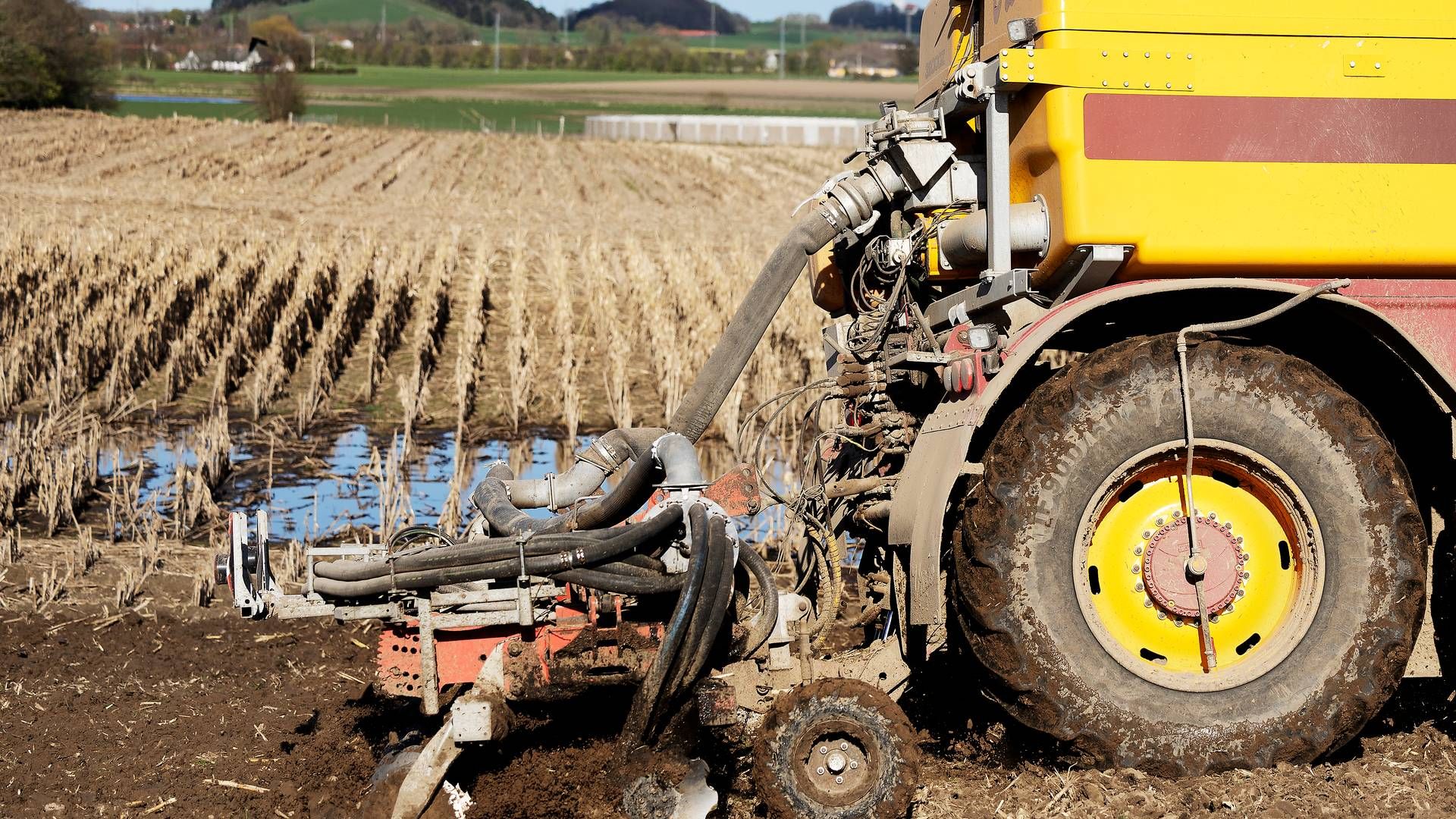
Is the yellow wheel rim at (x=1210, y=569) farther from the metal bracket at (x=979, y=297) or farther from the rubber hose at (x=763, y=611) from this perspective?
the rubber hose at (x=763, y=611)

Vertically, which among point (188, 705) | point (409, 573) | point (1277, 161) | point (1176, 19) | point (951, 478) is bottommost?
point (188, 705)

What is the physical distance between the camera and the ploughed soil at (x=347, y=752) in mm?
3910

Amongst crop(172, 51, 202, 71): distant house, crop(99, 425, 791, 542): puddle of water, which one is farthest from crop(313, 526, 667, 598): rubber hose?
crop(172, 51, 202, 71): distant house

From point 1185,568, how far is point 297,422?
6826 millimetres

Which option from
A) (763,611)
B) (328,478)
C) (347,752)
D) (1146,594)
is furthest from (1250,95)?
(328,478)

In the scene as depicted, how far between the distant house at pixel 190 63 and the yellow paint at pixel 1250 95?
9328 centimetres

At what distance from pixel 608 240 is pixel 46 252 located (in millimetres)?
7076

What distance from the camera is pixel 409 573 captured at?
13.4 ft

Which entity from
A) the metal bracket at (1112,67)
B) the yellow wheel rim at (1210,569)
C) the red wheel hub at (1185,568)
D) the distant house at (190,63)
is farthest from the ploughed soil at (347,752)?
the distant house at (190,63)

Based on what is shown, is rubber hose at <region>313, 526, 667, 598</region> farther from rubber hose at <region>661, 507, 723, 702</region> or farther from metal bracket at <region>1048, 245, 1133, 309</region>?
metal bracket at <region>1048, 245, 1133, 309</region>

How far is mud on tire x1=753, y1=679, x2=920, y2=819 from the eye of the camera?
3.79m

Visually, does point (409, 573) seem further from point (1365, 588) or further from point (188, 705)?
point (1365, 588)

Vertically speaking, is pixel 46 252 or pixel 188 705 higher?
pixel 46 252

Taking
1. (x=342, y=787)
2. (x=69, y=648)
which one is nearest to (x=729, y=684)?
(x=342, y=787)
